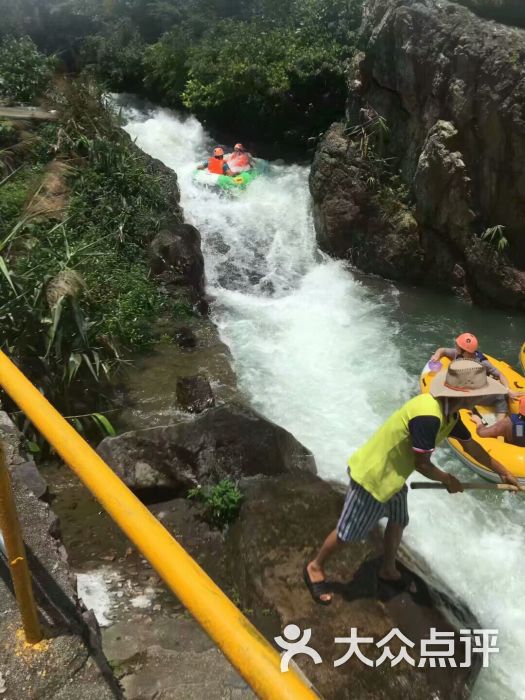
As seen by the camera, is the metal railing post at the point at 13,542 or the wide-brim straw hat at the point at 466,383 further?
the wide-brim straw hat at the point at 466,383

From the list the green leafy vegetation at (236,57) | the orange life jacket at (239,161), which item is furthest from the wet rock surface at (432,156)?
the green leafy vegetation at (236,57)

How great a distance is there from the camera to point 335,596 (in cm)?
348

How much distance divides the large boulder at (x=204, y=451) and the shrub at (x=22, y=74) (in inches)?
326

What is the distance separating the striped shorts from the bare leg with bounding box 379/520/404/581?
0.17 m

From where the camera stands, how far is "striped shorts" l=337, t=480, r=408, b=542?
311cm

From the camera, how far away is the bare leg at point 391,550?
3.37 m

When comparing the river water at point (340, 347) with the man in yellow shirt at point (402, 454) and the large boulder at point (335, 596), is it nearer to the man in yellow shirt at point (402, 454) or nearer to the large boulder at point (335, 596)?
the large boulder at point (335, 596)

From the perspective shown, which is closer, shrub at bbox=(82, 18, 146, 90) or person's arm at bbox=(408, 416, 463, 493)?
person's arm at bbox=(408, 416, 463, 493)

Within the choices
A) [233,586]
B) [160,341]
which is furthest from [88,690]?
[160,341]

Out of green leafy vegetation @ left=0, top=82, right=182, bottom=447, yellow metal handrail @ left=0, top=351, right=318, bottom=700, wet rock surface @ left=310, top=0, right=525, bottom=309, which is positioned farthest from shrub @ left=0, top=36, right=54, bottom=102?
yellow metal handrail @ left=0, top=351, right=318, bottom=700

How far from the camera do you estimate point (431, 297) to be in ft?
29.0

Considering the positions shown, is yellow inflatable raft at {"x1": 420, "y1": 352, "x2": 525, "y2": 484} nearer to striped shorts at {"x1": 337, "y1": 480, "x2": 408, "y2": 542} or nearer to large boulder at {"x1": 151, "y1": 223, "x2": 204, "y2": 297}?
striped shorts at {"x1": 337, "y1": 480, "x2": 408, "y2": 542}

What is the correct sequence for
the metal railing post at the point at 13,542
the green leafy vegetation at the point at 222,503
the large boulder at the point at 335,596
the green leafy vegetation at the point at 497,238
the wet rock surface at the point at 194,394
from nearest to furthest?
the metal railing post at the point at 13,542, the large boulder at the point at 335,596, the green leafy vegetation at the point at 222,503, the wet rock surface at the point at 194,394, the green leafy vegetation at the point at 497,238

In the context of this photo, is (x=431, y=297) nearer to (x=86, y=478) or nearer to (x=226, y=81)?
(x=226, y=81)
